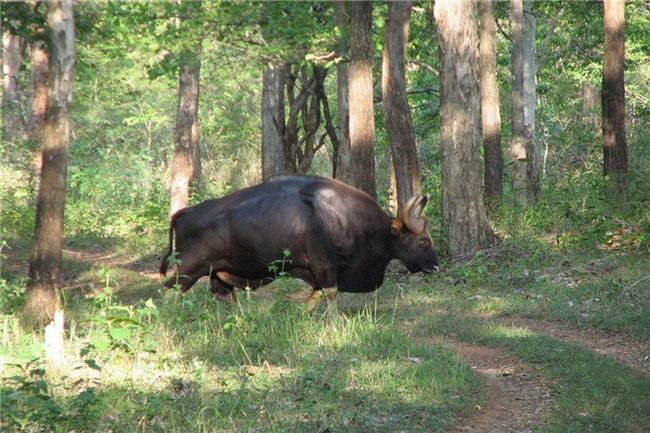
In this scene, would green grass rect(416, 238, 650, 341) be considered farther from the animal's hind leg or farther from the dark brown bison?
the animal's hind leg

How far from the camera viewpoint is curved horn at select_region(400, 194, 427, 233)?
12.9m

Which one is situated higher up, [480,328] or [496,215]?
[496,215]

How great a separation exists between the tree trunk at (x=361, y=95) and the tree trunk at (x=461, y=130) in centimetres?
137

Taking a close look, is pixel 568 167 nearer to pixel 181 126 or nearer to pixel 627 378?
pixel 181 126

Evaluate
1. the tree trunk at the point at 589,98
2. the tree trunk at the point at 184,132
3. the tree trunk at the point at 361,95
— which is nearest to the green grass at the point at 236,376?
the tree trunk at the point at 361,95

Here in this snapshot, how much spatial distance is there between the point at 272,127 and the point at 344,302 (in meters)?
10.4

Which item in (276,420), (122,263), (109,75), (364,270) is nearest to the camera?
(276,420)

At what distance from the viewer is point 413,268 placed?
43.3 feet

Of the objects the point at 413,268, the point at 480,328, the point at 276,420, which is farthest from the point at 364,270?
the point at 276,420

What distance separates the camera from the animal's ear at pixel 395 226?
42.2ft

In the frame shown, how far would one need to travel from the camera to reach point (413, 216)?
42.7 feet

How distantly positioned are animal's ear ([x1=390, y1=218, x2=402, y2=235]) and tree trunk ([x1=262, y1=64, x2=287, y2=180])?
10814mm

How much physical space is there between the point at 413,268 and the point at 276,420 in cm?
632

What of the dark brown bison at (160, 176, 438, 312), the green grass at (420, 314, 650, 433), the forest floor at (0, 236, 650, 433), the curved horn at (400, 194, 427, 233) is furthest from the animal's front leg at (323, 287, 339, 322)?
the curved horn at (400, 194, 427, 233)
